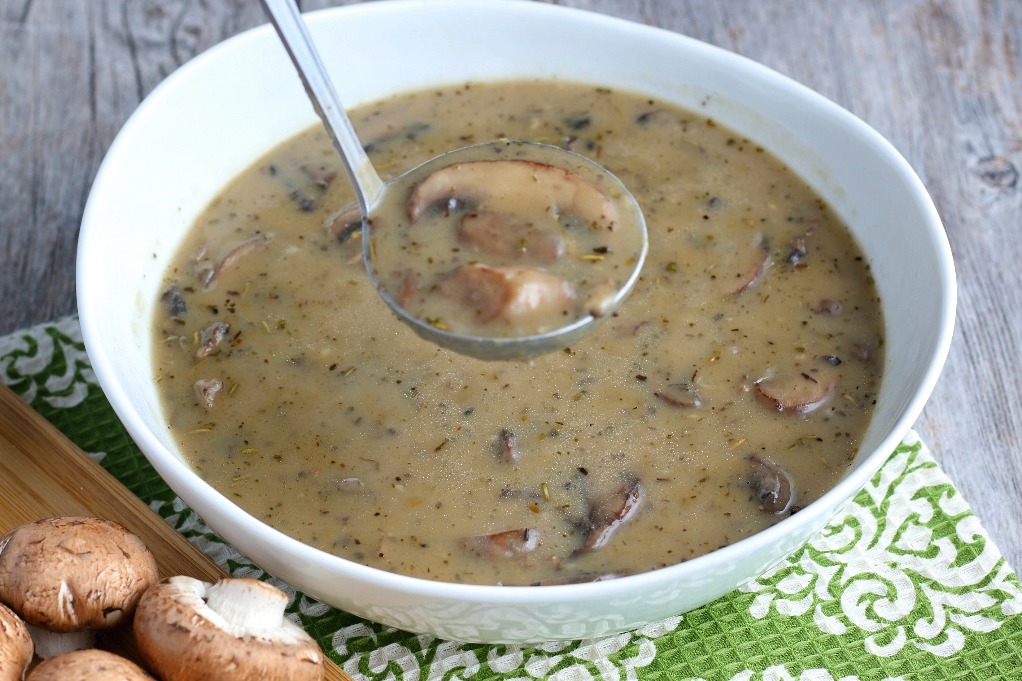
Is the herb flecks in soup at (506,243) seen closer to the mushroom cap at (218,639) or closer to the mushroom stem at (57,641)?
the mushroom cap at (218,639)

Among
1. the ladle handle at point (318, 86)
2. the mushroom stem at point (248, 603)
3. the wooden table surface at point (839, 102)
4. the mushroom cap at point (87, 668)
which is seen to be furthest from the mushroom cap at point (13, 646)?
the wooden table surface at point (839, 102)

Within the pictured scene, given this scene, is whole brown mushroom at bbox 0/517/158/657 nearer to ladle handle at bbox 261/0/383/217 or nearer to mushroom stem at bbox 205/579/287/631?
mushroom stem at bbox 205/579/287/631

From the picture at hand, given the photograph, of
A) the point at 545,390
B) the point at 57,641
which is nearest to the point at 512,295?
the point at 545,390

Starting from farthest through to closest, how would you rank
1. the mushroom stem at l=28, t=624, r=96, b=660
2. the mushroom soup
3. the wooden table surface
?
1. the wooden table surface
2. the mushroom soup
3. the mushroom stem at l=28, t=624, r=96, b=660

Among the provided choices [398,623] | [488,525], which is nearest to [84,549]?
[398,623]

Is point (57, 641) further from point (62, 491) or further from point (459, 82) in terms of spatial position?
point (459, 82)

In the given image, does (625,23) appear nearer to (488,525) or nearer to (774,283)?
(774,283)

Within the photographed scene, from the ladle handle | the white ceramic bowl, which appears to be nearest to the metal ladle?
the ladle handle
